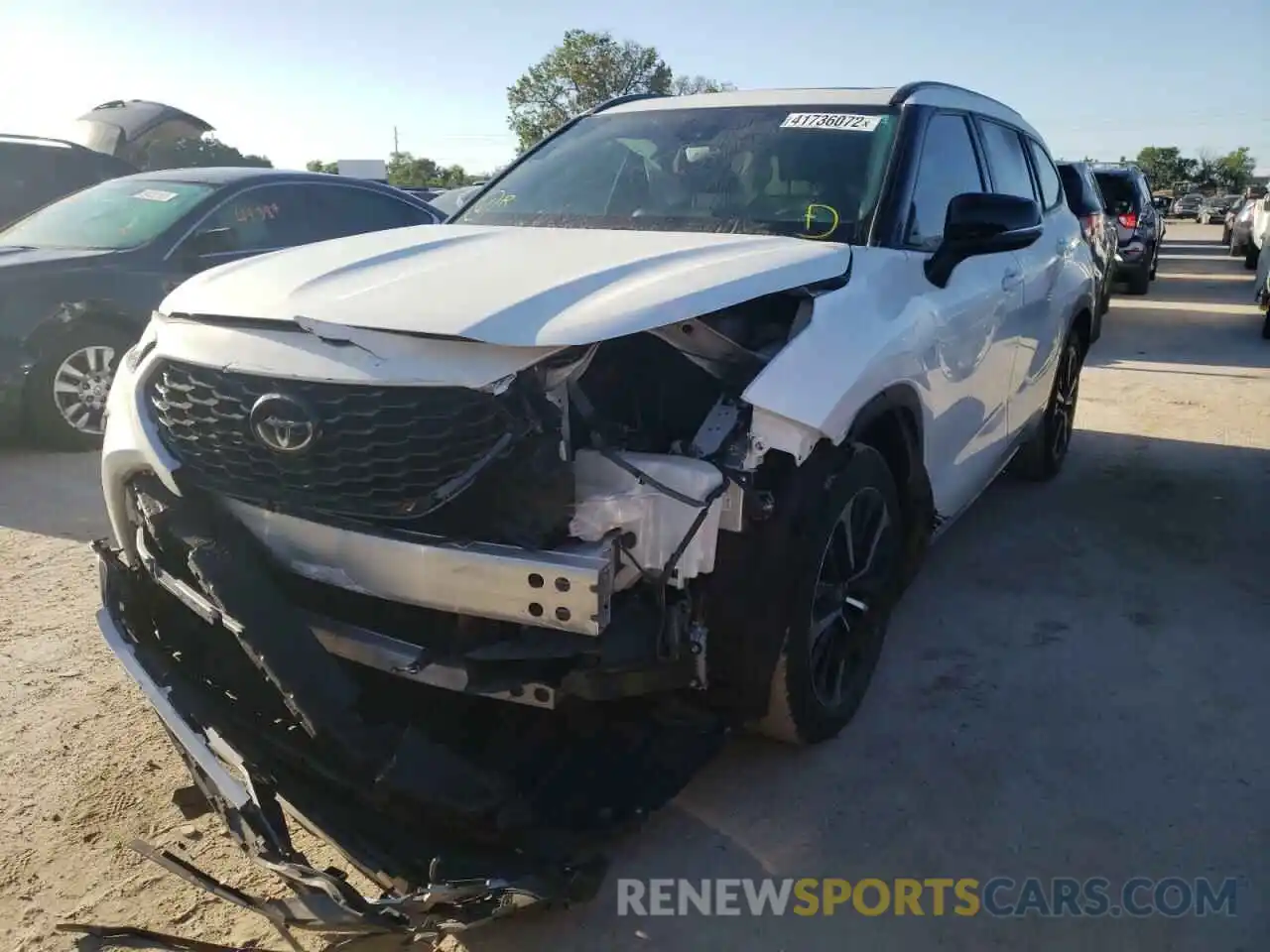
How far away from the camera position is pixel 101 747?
124 inches

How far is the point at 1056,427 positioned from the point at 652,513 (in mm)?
4216

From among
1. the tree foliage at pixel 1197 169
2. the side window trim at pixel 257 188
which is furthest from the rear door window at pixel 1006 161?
the tree foliage at pixel 1197 169

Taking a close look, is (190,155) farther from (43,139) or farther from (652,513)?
(652,513)

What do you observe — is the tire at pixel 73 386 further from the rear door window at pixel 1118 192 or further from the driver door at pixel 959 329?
the rear door window at pixel 1118 192

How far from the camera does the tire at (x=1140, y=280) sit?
15519mm

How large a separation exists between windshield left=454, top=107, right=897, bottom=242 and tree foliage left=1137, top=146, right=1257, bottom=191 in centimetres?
8819

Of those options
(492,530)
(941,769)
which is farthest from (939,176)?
(492,530)

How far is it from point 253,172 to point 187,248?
95cm

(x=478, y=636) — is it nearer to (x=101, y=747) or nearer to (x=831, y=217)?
(x=101, y=747)

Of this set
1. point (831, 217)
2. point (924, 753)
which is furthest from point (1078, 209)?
point (924, 753)

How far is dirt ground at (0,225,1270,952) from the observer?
2471 mm

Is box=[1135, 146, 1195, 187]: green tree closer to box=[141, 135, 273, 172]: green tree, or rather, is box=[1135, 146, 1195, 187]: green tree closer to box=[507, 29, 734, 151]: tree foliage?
box=[507, 29, 734, 151]: tree foliage

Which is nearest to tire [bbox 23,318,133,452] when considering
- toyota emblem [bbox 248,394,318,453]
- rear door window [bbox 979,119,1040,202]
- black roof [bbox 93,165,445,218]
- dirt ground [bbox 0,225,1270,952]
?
dirt ground [bbox 0,225,1270,952]

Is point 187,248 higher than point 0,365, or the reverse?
point 187,248
